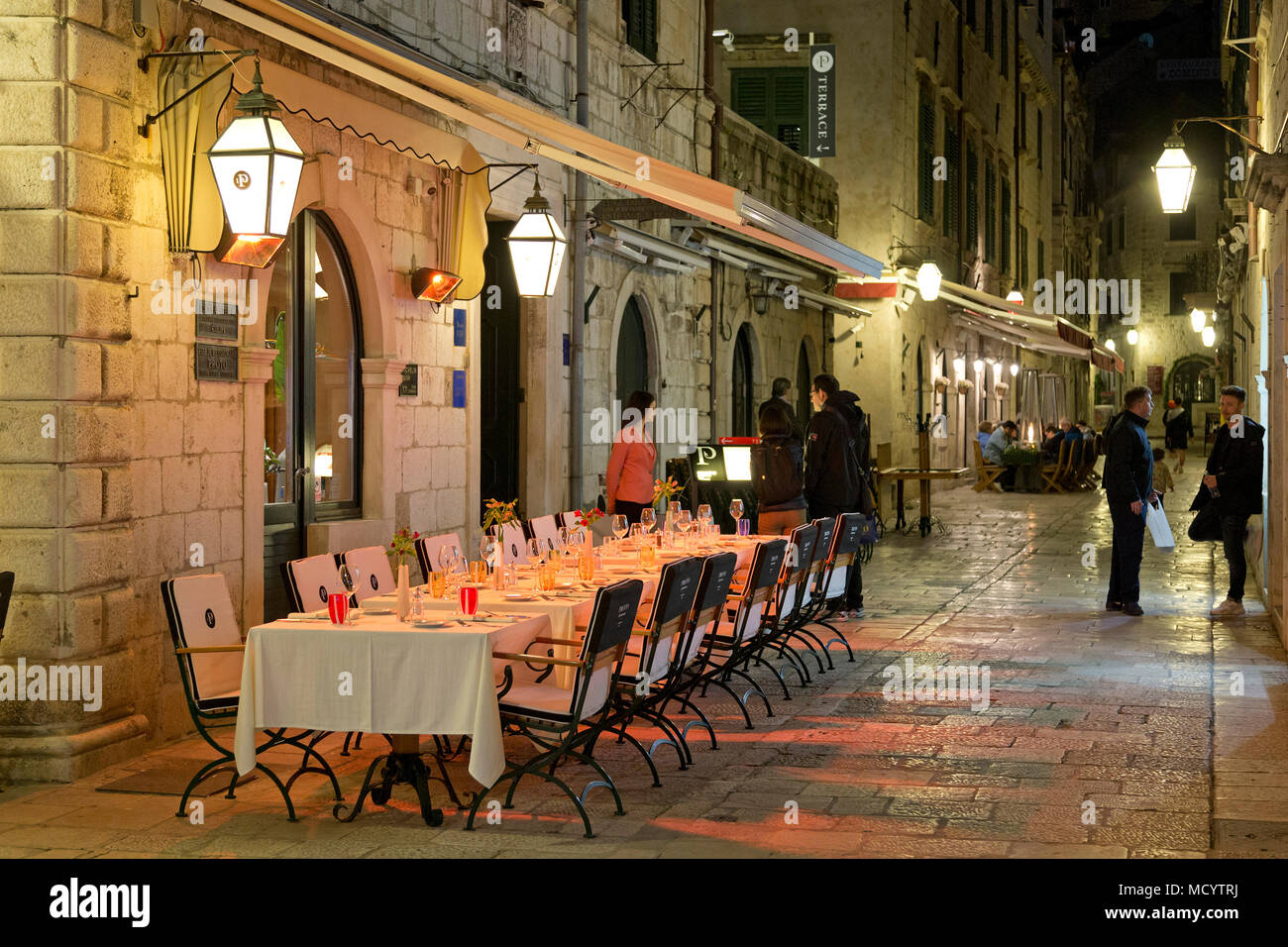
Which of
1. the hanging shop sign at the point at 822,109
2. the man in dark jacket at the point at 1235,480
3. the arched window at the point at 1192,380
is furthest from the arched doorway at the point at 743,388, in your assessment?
the arched window at the point at 1192,380

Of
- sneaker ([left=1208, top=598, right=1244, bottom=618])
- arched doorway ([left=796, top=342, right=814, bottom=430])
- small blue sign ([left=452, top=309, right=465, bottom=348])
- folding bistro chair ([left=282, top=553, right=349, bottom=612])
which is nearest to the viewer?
folding bistro chair ([left=282, top=553, right=349, bottom=612])

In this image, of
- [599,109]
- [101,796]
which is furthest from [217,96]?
[599,109]

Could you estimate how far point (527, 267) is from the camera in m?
Result: 10.2

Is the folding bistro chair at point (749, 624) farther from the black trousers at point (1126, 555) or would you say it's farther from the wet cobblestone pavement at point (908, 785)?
the black trousers at point (1126, 555)

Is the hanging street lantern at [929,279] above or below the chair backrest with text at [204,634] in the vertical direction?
above

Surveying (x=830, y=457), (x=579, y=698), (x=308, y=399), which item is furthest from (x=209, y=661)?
(x=830, y=457)

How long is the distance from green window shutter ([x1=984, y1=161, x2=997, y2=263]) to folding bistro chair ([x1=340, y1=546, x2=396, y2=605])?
25605 millimetres

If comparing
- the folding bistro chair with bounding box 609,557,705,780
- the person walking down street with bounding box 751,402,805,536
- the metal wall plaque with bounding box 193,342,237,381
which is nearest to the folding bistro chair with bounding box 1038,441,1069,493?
the person walking down street with bounding box 751,402,805,536

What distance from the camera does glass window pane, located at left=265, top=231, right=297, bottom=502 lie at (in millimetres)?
8523

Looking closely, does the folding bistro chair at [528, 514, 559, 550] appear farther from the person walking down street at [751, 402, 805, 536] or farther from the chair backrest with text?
the chair backrest with text

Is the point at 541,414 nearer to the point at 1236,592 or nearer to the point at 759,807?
the point at 1236,592

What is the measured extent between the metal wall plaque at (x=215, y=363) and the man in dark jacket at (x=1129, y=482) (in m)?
6.38

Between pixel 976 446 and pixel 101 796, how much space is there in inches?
909

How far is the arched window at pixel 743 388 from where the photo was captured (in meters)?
17.7
